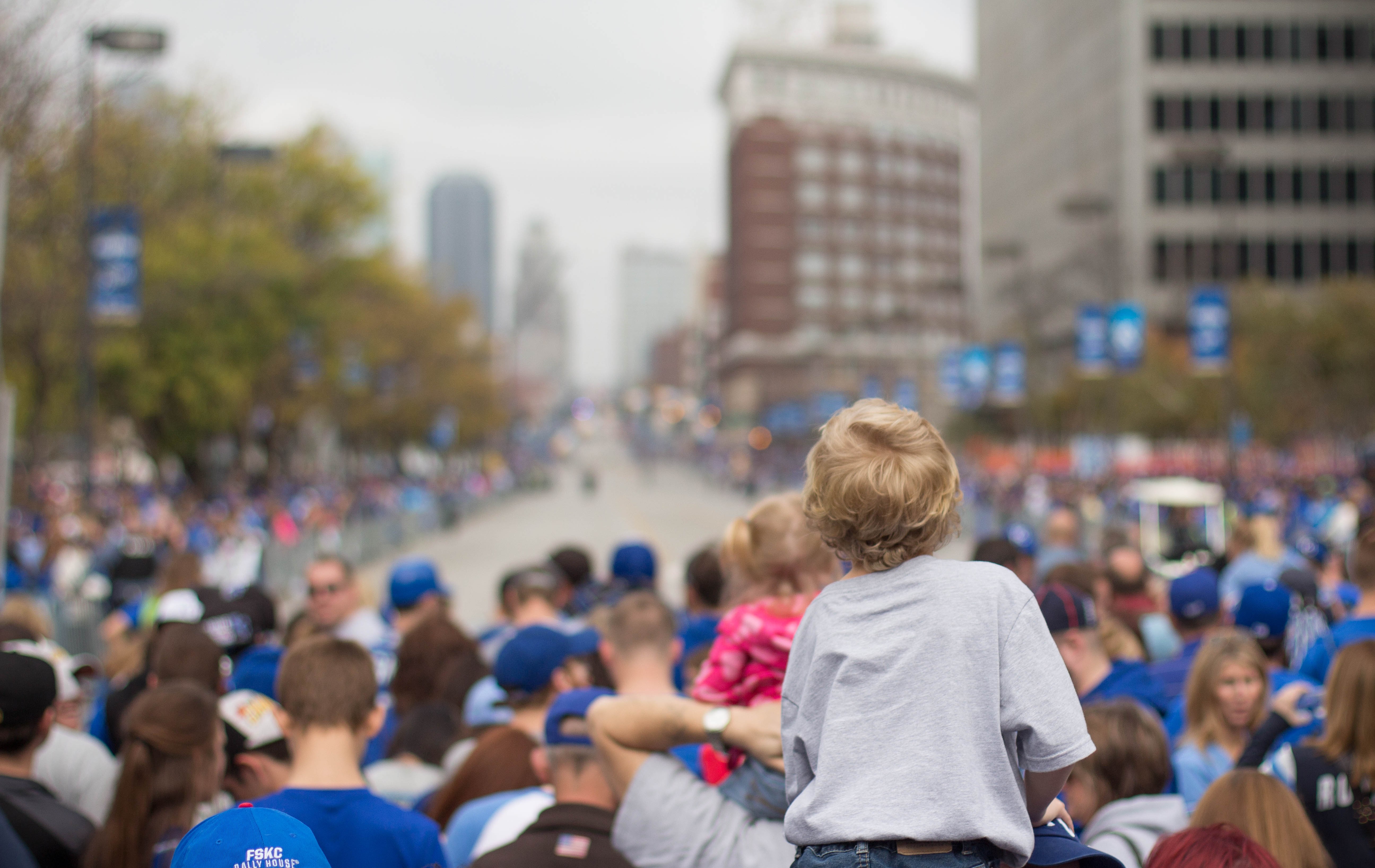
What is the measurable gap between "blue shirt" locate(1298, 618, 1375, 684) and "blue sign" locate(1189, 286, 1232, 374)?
2042cm

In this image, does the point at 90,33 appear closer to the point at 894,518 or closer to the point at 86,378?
the point at 86,378

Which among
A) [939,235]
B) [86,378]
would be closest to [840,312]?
[939,235]

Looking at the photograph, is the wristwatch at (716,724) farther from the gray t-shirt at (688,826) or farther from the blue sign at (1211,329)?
the blue sign at (1211,329)

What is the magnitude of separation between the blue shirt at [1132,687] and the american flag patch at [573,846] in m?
2.60

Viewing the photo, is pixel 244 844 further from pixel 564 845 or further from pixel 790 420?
pixel 790 420

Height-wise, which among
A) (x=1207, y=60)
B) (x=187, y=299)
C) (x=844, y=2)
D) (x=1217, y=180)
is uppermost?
(x=844, y=2)

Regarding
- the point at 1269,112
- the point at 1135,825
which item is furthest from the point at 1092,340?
the point at 1269,112

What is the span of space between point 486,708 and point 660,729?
3.06m

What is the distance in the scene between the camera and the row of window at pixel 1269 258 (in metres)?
72.1

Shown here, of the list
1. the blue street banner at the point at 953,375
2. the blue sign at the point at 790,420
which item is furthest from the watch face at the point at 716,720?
the blue sign at the point at 790,420

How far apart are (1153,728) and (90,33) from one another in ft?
53.9

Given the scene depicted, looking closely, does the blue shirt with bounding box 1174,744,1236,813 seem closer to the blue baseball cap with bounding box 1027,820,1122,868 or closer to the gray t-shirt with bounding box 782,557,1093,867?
the blue baseball cap with bounding box 1027,820,1122,868

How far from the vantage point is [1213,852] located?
2930 millimetres

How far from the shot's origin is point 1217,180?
7250cm
